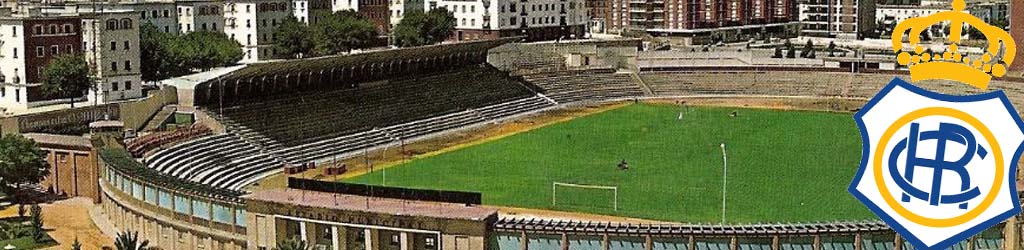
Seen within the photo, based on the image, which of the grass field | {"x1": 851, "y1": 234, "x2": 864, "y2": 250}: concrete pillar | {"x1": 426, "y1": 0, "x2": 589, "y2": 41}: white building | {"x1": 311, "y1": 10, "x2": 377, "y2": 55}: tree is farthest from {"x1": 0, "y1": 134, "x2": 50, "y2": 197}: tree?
{"x1": 426, "y1": 0, "x2": 589, "y2": 41}: white building

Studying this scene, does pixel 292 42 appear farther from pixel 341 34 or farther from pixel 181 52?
pixel 181 52

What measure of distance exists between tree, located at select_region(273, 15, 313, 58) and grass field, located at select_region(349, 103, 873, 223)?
51.3 ft

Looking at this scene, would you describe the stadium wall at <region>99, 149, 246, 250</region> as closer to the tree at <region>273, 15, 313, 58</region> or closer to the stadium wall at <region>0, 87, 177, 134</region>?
the stadium wall at <region>0, 87, 177, 134</region>

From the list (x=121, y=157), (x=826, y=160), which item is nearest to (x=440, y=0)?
(x=826, y=160)

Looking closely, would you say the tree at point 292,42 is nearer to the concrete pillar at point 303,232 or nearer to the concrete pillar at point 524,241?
the concrete pillar at point 303,232

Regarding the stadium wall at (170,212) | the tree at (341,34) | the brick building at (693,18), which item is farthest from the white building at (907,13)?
the stadium wall at (170,212)

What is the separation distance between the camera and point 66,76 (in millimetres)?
52719

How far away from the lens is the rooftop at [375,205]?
101 ft

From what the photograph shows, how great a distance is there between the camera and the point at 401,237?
31031mm

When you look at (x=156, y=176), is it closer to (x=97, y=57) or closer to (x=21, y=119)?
(x=21, y=119)

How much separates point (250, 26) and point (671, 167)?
3246cm

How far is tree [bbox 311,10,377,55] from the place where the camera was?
7269cm

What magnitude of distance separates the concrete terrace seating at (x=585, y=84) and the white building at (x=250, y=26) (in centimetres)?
1340

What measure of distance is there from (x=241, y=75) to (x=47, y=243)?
15395 millimetres
